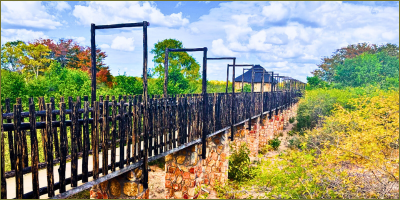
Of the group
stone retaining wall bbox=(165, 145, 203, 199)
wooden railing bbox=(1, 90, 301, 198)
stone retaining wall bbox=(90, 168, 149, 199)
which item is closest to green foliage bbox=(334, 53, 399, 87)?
stone retaining wall bbox=(165, 145, 203, 199)

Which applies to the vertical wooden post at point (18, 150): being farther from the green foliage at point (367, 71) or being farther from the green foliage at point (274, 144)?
the green foliage at point (367, 71)

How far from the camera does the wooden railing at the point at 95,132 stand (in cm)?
362

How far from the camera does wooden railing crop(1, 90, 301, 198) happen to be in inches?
142

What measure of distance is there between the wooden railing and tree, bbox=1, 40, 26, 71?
24856mm

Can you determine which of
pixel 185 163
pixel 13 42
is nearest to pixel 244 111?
pixel 185 163

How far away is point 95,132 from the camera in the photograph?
4723mm

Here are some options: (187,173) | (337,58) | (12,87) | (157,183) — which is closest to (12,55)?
(12,87)

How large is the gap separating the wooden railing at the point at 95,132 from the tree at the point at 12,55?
24.9 m

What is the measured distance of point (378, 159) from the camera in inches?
309

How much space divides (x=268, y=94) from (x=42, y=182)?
1741cm

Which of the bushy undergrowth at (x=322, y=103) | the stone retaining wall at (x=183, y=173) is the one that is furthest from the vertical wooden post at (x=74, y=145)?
the bushy undergrowth at (x=322, y=103)

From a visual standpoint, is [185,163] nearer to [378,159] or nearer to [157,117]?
[157,117]

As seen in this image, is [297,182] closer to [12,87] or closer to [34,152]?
[34,152]

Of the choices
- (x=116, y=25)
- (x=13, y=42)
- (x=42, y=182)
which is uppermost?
(x=13, y=42)
